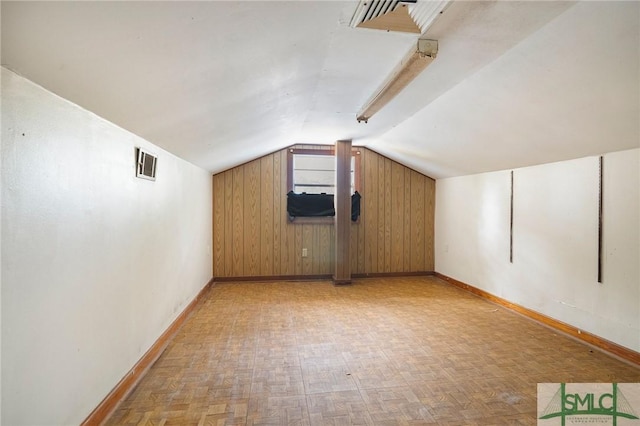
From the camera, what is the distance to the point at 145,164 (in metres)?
2.28

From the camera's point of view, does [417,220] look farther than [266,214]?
Yes

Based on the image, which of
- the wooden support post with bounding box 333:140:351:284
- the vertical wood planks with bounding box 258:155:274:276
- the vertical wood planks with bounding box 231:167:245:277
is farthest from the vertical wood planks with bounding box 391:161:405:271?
the vertical wood planks with bounding box 231:167:245:277

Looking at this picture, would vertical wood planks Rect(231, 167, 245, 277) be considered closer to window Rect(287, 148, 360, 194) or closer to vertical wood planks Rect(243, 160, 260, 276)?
vertical wood planks Rect(243, 160, 260, 276)

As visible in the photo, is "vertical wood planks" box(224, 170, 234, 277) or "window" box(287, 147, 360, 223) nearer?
"vertical wood planks" box(224, 170, 234, 277)

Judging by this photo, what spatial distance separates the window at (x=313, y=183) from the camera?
Answer: 204 inches

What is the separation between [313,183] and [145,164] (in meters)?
3.35

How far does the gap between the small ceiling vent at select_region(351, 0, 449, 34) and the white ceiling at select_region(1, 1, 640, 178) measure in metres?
0.06

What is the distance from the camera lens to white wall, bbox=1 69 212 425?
116 cm

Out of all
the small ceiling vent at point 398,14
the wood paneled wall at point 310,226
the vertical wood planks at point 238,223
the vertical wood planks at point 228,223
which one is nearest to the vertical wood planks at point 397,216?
the wood paneled wall at point 310,226

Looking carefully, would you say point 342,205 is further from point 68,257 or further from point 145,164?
point 68,257

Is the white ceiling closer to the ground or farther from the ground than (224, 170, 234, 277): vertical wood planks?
farther from the ground

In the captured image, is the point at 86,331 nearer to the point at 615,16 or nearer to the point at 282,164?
the point at 615,16

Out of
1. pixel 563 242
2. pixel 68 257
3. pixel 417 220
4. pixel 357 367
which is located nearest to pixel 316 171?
pixel 417 220

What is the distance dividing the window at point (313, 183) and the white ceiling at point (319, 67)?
1933mm
